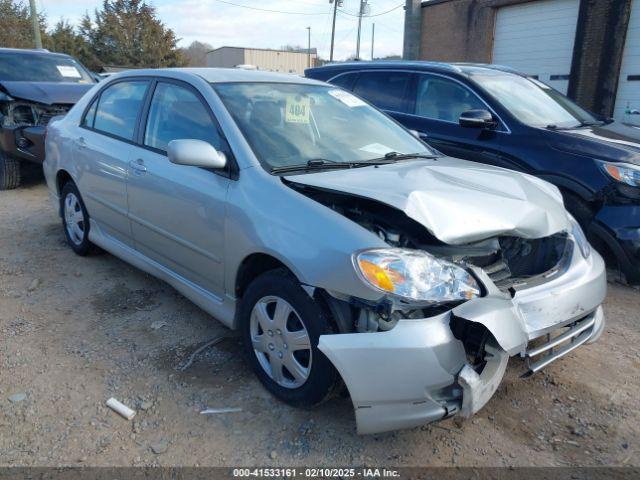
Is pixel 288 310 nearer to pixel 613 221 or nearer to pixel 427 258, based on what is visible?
pixel 427 258

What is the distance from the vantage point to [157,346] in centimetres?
322

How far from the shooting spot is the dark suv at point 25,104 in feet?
22.3

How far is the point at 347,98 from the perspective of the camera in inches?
149

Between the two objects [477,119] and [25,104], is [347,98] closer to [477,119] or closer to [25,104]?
[477,119]

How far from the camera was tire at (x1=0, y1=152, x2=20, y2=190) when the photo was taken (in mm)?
7207

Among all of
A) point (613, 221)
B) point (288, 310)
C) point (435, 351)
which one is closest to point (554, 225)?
point (435, 351)

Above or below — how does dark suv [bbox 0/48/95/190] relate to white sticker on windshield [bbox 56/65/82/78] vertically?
below

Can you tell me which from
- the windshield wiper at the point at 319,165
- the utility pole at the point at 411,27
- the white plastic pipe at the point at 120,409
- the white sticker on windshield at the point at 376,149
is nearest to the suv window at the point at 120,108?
the windshield wiper at the point at 319,165

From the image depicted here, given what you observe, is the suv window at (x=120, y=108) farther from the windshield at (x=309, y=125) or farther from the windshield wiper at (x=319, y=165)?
the windshield wiper at (x=319, y=165)

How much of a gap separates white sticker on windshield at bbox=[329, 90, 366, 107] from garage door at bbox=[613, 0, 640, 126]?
10.7 m

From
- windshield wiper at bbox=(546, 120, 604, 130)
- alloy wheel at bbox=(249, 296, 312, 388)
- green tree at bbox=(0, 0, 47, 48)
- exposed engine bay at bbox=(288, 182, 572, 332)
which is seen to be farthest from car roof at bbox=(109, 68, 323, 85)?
green tree at bbox=(0, 0, 47, 48)

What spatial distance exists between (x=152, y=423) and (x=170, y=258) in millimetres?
1142

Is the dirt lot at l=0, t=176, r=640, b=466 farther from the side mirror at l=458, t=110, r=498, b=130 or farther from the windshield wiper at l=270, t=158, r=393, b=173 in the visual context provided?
the side mirror at l=458, t=110, r=498, b=130

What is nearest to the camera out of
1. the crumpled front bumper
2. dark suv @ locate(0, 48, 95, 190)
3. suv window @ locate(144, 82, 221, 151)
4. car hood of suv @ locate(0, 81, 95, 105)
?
the crumpled front bumper
